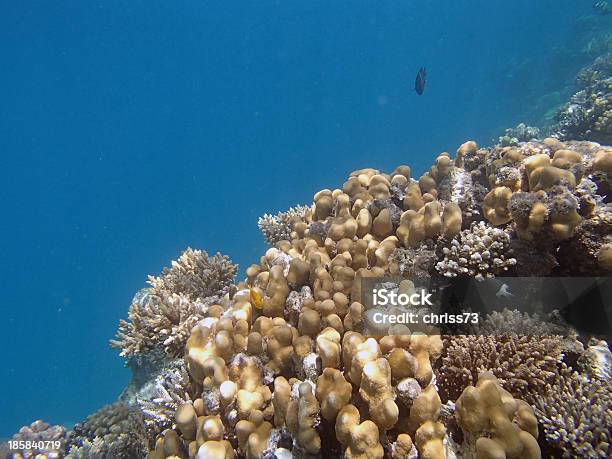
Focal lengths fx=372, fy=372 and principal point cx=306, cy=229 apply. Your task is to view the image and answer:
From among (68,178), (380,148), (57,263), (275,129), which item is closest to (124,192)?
(68,178)

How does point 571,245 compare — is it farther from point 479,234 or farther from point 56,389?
point 56,389

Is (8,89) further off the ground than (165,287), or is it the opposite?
(8,89)

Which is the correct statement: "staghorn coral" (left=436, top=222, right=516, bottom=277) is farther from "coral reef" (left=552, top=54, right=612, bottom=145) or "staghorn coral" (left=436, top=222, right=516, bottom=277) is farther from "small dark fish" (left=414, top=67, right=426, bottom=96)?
"coral reef" (left=552, top=54, right=612, bottom=145)

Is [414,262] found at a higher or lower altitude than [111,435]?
higher

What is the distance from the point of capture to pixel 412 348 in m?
2.90

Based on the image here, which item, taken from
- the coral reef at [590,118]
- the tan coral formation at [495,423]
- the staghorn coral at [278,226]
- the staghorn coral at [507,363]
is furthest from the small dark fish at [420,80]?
the tan coral formation at [495,423]

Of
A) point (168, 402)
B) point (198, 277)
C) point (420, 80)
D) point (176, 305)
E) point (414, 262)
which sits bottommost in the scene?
point (168, 402)

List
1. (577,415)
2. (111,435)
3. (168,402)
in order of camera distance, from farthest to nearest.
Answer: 1. (111,435)
2. (168,402)
3. (577,415)

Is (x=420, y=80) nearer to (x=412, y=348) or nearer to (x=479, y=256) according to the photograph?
(x=479, y=256)

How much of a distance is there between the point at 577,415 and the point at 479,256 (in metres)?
1.44

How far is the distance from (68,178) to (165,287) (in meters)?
131

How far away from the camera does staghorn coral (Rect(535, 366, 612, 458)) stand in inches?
105

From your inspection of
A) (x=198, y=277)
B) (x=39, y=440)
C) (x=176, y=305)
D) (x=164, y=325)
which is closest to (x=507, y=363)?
(x=176, y=305)

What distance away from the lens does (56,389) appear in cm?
5591
